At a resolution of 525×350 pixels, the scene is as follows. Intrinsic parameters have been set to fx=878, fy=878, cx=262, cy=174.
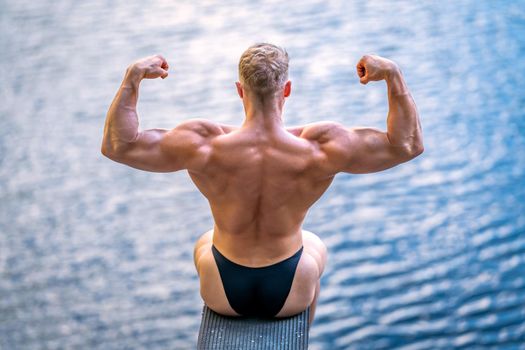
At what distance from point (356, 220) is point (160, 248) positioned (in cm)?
77

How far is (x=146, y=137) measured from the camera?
218cm

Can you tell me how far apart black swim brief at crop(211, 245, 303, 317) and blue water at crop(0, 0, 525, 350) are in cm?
61

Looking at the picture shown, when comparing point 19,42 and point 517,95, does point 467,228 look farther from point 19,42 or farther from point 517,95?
point 19,42

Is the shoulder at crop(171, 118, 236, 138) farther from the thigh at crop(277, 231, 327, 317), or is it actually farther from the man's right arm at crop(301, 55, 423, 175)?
the thigh at crop(277, 231, 327, 317)

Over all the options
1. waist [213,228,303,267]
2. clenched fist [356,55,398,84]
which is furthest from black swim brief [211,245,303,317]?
clenched fist [356,55,398,84]

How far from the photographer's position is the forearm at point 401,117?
6.94 feet

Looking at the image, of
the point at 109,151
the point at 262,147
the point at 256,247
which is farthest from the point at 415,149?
the point at 109,151

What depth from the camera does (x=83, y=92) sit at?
4.19m

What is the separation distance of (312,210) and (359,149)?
4.44 feet

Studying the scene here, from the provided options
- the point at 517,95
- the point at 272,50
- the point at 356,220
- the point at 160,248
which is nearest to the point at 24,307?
the point at 160,248

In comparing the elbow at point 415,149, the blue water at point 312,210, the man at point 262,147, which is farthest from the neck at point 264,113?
the blue water at point 312,210

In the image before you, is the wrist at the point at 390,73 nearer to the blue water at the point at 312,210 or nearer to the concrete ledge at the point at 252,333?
the concrete ledge at the point at 252,333

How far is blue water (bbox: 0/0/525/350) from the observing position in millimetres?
3041

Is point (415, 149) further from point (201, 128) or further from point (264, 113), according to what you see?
point (201, 128)
